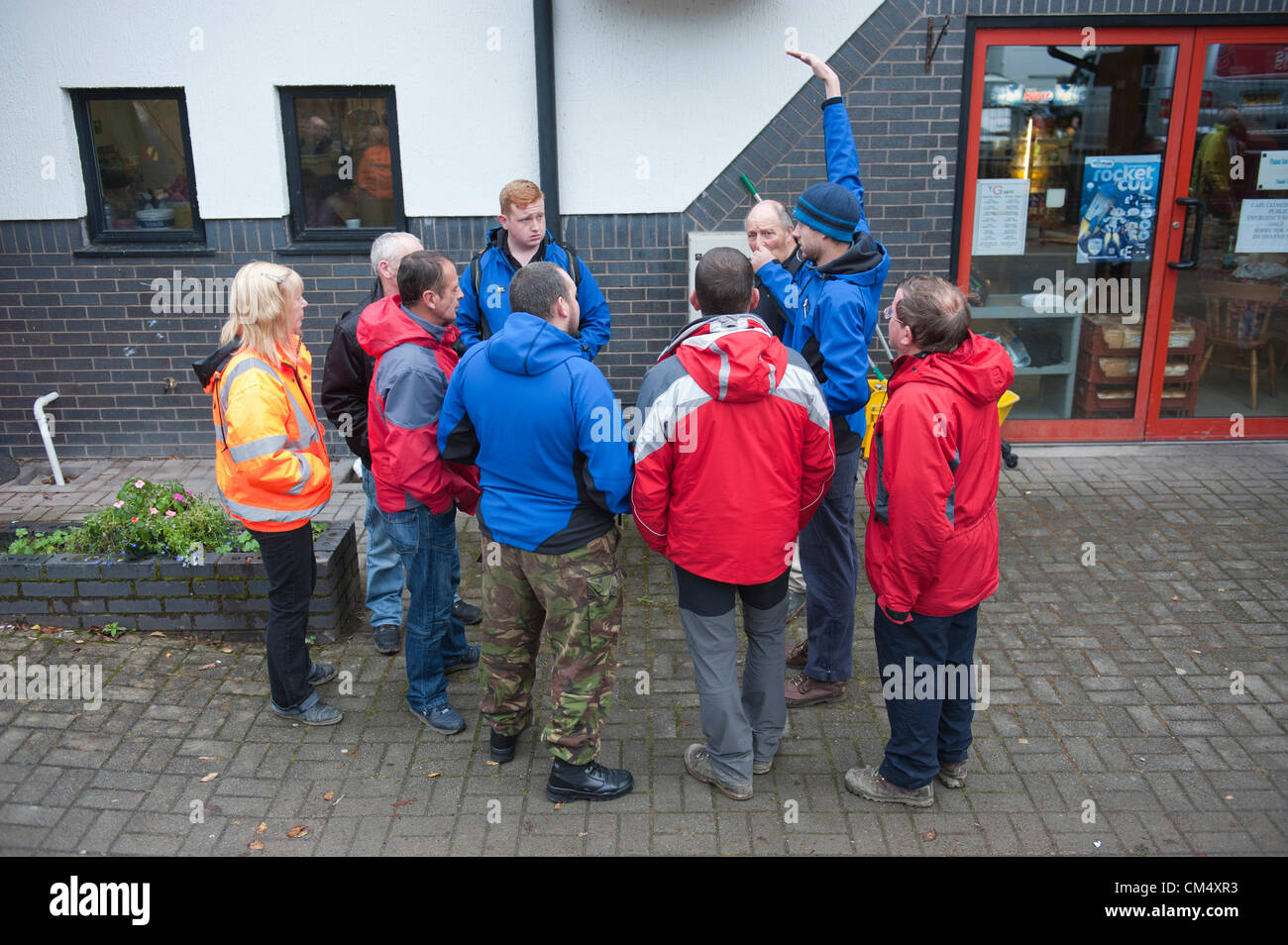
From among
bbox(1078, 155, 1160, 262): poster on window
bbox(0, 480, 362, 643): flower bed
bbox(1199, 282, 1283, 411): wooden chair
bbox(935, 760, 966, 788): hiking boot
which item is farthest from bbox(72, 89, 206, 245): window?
bbox(1199, 282, 1283, 411): wooden chair

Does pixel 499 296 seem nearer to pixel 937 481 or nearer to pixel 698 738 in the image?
pixel 698 738

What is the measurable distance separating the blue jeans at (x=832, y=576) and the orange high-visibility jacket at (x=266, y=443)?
2.05m

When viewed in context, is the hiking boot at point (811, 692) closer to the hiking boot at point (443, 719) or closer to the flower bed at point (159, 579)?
the hiking boot at point (443, 719)

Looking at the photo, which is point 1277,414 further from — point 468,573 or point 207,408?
point 207,408

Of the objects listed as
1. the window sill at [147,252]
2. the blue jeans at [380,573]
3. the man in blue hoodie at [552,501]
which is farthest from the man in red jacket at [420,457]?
the window sill at [147,252]

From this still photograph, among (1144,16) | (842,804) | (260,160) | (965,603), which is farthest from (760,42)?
(842,804)

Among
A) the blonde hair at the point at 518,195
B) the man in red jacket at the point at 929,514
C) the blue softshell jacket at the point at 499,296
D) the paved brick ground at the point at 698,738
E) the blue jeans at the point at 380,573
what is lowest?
the paved brick ground at the point at 698,738

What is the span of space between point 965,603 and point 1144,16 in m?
5.07

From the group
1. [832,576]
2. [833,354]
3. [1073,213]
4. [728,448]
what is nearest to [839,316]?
[833,354]

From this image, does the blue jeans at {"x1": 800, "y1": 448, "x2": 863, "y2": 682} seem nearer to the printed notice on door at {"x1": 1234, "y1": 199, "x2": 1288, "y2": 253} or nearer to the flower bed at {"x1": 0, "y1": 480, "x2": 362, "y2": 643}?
the flower bed at {"x1": 0, "y1": 480, "x2": 362, "y2": 643}

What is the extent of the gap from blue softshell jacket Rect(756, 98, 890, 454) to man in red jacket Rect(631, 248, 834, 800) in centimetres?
48

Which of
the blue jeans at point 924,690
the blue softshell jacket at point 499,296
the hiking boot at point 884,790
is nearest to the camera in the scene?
the blue jeans at point 924,690

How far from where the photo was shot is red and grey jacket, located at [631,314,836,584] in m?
3.30

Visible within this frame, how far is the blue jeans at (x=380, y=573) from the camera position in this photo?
15.8ft
